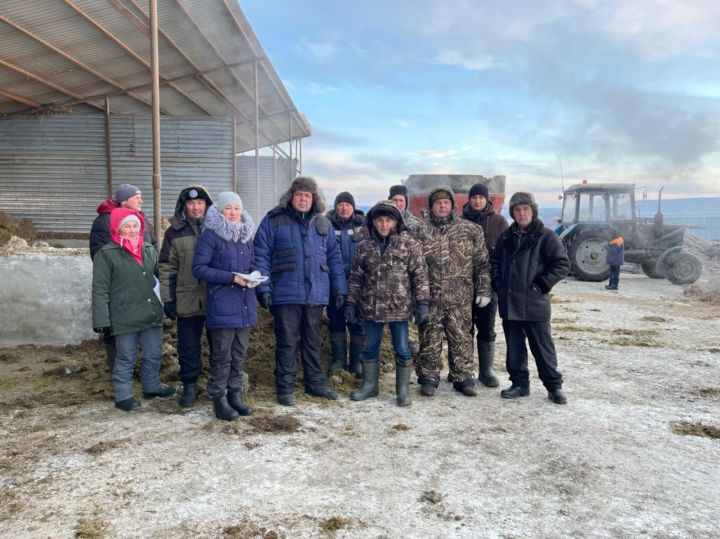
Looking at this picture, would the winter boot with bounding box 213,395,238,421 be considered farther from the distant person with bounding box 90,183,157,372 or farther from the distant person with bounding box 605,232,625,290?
the distant person with bounding box 605,232,625,290

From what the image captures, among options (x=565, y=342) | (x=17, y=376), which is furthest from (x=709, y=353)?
(x=17, y=376)

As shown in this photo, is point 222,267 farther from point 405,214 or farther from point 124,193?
point 405,214

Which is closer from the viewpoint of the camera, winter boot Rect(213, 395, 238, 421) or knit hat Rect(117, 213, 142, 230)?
winter boot Rect(213, 395, 238, 421)

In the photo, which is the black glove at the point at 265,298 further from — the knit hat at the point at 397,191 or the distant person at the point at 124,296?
the knit hat at the point at 397,191

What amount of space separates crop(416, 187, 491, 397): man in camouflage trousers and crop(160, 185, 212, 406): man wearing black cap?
5.73 feet

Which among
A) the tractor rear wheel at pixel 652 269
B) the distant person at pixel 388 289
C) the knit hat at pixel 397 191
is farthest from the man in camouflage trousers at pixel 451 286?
the tractor rear wheel at pixel 652 269

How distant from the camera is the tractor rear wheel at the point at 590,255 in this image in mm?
12258

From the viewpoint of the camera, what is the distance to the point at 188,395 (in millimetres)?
3680

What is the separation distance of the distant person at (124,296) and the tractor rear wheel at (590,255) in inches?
430

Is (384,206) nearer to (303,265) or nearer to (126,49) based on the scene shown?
(303,265)

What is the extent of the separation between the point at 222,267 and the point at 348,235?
4.43ft

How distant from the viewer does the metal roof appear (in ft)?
24.6

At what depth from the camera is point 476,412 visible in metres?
3.68

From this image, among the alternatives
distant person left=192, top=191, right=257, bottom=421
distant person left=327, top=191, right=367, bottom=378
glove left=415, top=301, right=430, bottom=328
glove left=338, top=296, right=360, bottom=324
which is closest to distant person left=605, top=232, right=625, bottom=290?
distant person left=327, top=191, right=367, bottom=378
